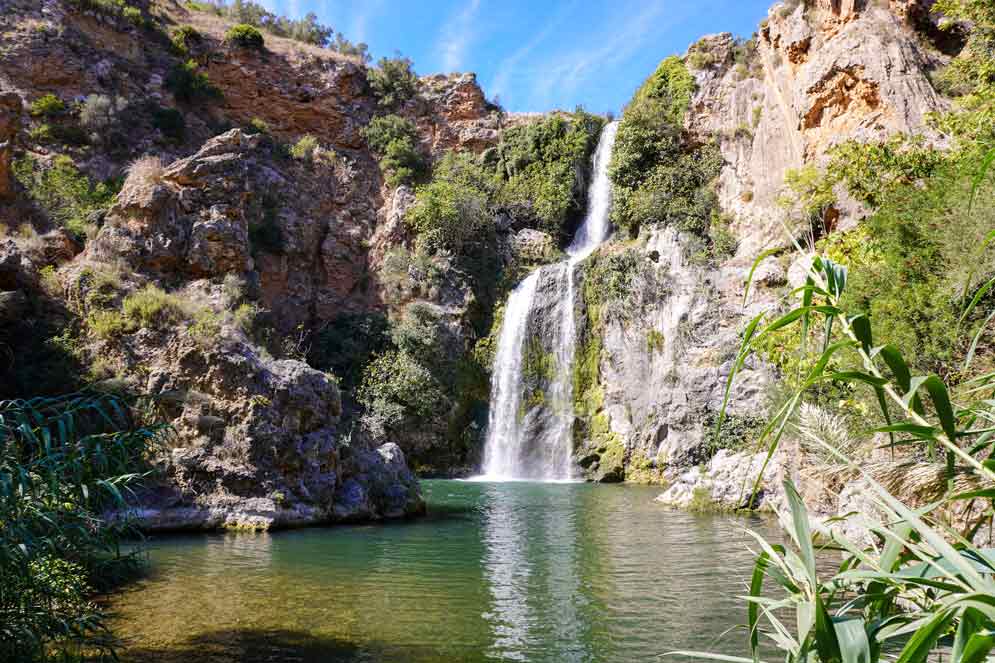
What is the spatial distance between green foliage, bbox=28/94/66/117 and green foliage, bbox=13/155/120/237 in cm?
249

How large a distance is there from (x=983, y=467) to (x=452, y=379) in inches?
967

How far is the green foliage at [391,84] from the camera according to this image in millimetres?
33531

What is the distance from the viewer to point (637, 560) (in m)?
9.14

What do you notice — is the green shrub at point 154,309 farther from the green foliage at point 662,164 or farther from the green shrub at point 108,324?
the green foliage at point 662,164

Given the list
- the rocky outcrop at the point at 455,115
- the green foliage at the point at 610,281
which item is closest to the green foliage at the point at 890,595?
the green foliage at the point at 610,281

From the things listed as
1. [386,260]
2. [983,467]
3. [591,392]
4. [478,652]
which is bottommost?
[478,652]

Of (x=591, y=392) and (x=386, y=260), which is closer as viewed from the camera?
(x=591, y=392)

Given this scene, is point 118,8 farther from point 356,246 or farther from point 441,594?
point 441,594

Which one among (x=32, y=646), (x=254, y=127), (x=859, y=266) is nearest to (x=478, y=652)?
(x=32, y=646)

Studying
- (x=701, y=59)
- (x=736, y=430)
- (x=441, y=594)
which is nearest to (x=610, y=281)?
(x=736, y=430)

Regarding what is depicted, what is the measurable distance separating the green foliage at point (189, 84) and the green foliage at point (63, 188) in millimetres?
6697

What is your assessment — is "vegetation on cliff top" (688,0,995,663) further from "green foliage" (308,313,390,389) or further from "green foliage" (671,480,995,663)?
"green foliage" (308,313,390,389)

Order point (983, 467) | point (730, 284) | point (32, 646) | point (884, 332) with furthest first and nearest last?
point (730, 284), point (884, 332), point (32, 646), point (983, 467)

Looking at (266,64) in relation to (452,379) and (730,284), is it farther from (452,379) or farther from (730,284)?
(730,284)
